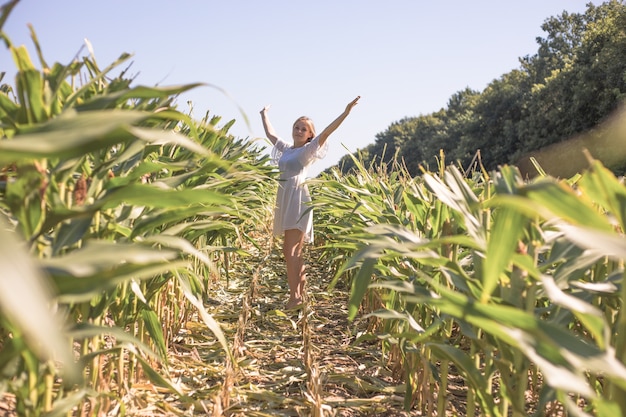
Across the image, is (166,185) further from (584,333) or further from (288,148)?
(288,148)

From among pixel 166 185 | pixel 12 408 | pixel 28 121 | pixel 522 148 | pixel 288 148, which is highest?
pixel 288 148

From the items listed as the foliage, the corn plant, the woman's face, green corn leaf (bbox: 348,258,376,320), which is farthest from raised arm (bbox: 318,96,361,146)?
green corn leaf (bbox: 348,258,376,320)

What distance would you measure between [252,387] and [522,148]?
27879mm

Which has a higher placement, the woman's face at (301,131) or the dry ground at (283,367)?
the woman's face at (301,131)

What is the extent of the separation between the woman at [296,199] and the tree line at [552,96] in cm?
662

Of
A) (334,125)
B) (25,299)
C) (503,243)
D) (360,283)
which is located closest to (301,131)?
(334,125)

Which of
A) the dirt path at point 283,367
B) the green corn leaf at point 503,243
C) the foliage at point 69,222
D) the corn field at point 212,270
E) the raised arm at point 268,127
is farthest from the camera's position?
the raised arm at point 268,127

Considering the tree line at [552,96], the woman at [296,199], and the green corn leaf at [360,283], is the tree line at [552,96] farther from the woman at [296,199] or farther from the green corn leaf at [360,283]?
the green corn leaf at [360,283]

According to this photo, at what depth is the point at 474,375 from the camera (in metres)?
1.23

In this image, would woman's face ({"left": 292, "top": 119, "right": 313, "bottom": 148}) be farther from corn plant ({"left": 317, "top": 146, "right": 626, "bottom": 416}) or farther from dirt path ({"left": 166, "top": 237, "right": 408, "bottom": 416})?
corn plant ({"left": 317, "top": 146, "right": 626, "bottom": 416})

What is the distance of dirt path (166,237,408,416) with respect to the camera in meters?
2.16

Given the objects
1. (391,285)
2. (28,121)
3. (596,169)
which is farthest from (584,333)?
(28,121)

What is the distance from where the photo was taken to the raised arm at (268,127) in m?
4.68

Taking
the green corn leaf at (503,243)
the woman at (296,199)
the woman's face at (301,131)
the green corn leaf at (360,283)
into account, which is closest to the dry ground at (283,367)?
the woman at (296,199)
